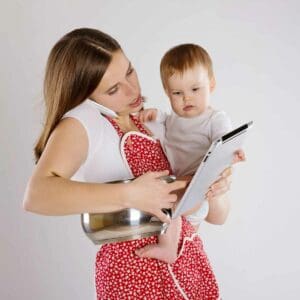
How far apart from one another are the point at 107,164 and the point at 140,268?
0.23 metres

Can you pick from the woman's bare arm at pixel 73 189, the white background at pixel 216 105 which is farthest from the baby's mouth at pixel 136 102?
the white background at pixel 216 105

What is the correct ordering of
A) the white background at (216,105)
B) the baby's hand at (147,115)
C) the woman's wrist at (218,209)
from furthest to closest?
1. the white background at (216,105)
2. the woman's wrist at (218,209)
3. the baby's hand at (147,115)

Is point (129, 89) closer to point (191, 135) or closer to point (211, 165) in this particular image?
point (211, 165)

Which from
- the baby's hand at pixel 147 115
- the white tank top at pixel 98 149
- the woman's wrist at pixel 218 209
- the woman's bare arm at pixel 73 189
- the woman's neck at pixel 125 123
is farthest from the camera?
the woman's wrist at pixel 218 209

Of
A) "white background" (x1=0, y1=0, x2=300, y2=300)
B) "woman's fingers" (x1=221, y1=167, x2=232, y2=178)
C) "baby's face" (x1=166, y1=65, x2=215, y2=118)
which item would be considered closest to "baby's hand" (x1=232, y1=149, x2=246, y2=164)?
"woman's fingers" (x1=221, y1=167, x2=232, y2=178)

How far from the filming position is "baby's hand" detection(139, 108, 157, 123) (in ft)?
5.16

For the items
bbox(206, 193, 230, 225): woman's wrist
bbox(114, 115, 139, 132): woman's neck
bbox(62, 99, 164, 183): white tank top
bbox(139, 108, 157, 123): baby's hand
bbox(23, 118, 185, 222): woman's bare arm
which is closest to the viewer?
bbox(23, 118, 185, 222): woman's bare arm

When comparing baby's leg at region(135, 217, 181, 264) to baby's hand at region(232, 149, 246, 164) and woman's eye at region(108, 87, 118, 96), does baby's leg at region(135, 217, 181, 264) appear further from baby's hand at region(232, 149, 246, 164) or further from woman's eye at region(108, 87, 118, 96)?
woman's eye at region(108, 87, 118, 96)

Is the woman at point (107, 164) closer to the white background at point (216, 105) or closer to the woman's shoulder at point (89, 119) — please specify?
the woman's shoulder at point (89, 119)

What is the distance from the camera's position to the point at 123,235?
4.21 ft

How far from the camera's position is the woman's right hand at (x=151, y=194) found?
3.94 ft

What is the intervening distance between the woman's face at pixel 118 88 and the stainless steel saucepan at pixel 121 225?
7.2 inches

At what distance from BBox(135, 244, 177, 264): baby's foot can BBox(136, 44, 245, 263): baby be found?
210 millimetres

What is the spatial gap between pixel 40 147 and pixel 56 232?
111 cm
